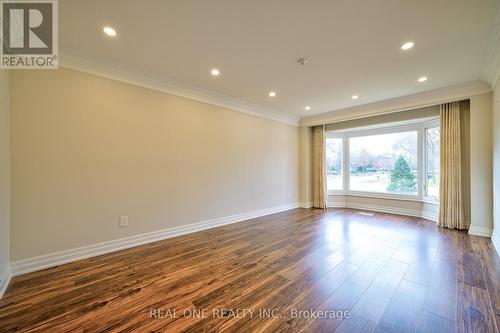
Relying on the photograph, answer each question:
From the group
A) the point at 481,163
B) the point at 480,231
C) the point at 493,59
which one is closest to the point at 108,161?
the point at 493,59

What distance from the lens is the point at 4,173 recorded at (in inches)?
82.7

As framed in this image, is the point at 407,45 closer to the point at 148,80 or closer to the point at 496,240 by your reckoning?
the point at 496,240

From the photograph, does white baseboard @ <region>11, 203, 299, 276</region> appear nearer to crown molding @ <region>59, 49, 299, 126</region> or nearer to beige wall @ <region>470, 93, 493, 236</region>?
crown molding @ <region>59, 49, 299, 126</region>

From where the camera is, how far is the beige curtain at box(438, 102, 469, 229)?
3.98m

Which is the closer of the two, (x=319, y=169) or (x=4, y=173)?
(x=4, y=173)

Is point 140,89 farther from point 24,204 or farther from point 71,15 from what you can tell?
point 24,204

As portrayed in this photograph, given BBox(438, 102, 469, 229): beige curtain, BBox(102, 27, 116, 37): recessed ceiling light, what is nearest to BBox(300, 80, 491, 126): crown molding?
BBox(438, 102, 469, 229): beige curtain

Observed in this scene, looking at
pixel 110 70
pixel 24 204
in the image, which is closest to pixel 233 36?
pixel 110 70

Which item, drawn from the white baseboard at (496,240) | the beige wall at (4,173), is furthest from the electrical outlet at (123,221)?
the white baseboard at (496,240)

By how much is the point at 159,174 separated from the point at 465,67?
4960mm

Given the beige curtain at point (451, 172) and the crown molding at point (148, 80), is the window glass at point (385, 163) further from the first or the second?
the crown molding at point (148, 80)

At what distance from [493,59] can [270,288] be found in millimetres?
4055

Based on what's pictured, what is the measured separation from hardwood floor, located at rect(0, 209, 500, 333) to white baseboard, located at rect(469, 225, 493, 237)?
0.32 m

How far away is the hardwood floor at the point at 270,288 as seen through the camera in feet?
5.31
